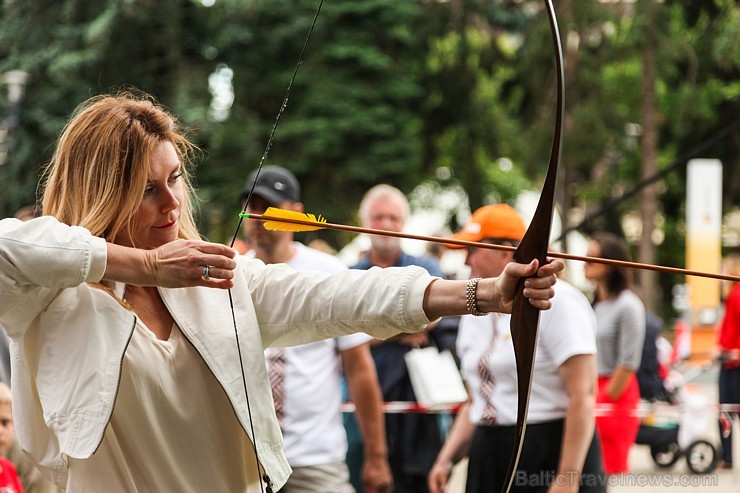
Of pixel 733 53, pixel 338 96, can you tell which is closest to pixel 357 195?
pixel 338 96

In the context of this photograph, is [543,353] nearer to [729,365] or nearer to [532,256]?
[532,256]

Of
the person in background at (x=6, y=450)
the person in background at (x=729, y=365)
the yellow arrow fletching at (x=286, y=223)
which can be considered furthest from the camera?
the person in background at (x=729, y=365)

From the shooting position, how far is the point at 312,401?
3670 millimetres

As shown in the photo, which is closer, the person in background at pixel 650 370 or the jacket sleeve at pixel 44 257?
the jacket sleeve at pixel 44 257

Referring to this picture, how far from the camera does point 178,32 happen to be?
16125 mm

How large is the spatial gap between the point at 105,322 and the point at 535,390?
1.77 meters

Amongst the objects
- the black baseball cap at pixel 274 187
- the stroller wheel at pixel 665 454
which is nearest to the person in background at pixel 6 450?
the black baseball cap at pixel 274 187

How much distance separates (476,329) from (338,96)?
13.4 meters

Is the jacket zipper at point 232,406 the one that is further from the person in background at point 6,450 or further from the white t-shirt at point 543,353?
the white t-shirt at point 543,353

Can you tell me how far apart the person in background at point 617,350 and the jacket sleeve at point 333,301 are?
317 centimetres

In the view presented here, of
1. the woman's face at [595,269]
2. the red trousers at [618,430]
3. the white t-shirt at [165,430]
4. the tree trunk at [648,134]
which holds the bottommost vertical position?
the red trousers at [618,430]

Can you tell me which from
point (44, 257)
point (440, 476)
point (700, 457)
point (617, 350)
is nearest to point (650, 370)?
point (700, 457)

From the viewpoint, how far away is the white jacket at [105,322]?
75.3 inches

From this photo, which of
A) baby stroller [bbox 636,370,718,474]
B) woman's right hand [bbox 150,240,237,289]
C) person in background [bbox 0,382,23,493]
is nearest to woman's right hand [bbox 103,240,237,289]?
woman's right hand [bbox 150,240,237,289]
